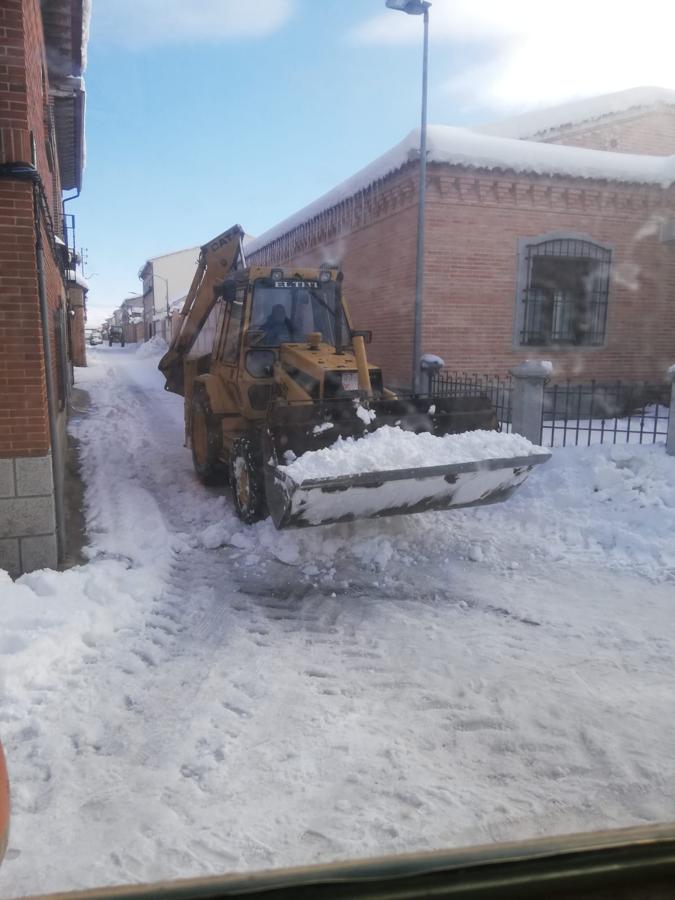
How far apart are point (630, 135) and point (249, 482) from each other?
53.2 ft

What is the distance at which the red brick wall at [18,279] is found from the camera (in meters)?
4.79

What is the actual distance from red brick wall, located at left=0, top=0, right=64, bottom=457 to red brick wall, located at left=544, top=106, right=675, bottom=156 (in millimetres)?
14921

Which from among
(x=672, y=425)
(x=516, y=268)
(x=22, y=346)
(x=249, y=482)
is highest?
(x=516, y=268)

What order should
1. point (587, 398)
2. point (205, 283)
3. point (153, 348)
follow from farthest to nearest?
point (153, 348) < point (587, 398) < point (205, 283)

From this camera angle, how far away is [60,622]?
422 centimetres

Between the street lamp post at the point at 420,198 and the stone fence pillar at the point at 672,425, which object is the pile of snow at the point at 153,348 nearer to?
the street lamp post at the point at 420,198

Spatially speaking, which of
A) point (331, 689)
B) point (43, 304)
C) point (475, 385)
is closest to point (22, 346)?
point (43, 304)

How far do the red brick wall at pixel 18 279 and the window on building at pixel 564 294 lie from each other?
8785 millimetres

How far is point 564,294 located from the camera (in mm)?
12180

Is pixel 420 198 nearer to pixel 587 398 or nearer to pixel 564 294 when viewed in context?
pixel 564 294

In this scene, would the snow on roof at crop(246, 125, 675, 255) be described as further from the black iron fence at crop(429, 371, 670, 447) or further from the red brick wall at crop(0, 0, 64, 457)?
the red brick wall at crop(0, 0, 64, 457)

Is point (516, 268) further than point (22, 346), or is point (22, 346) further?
point (516, 268)

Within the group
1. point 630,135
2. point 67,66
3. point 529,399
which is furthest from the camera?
point 630,135

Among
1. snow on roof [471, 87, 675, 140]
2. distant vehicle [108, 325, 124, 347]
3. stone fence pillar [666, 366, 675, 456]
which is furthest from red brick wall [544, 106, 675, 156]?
distant vehicle [108, 325, 124, 347]
